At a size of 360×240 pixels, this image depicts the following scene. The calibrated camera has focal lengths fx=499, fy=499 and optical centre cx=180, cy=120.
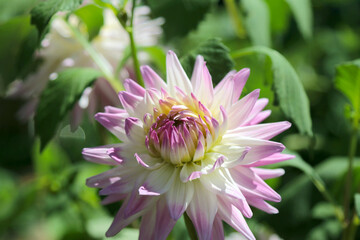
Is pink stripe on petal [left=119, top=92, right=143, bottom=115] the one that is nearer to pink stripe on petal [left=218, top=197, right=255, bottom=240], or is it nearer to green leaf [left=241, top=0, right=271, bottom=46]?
pink stripe on petal [left=218, top=197, right=255, bottom=240]

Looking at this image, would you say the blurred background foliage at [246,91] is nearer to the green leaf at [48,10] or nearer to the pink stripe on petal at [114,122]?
the green leaf at [48,10]

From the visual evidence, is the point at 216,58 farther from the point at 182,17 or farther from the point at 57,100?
the point at 57,100

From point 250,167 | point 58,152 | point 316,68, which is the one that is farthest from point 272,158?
point 316,68

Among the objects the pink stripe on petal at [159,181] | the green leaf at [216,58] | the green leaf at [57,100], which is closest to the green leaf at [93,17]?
the green leaf at [57,100]

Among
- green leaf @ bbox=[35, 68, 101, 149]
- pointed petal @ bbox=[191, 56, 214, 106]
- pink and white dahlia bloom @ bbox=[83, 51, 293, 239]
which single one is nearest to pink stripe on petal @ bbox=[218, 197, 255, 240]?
pink and white dahlia bloom @ bbox=[83, 51, 293, 239]

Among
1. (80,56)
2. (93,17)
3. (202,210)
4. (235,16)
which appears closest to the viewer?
(202,210)

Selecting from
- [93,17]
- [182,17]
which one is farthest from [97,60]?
[182,17]

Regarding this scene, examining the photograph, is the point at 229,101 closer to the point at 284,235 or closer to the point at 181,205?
the point at 181,205
